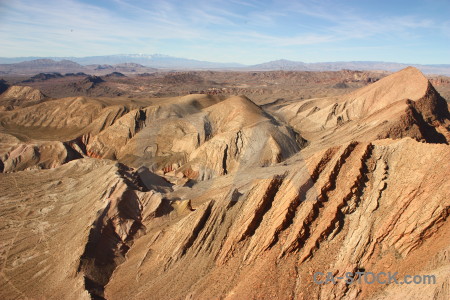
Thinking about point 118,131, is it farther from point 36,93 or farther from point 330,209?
point 36,93

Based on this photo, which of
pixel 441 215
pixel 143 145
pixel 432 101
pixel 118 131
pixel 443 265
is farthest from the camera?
pixel 118 131

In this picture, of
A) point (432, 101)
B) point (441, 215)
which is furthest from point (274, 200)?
point (432, 101)

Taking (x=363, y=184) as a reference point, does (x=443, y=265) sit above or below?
below

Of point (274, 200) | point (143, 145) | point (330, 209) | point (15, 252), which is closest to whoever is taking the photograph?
point (330, 209)

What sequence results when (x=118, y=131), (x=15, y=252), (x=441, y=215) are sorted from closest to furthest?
(x=441, y=215) < (x=15, y=252) < (x=118, y=131)

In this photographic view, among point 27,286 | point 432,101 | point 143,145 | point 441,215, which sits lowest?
point 27,286

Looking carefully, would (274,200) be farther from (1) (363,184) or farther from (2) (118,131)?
(2) (118,131)

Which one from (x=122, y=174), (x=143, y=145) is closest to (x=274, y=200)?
(x=122, y=174)

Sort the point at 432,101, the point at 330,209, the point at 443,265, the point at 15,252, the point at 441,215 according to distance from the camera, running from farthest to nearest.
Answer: the point at 432,101 → the point at 15,252 → the point at 330,209 → the point at 441,215 → the point at 443,265

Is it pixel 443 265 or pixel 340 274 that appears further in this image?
pixel 340 274
